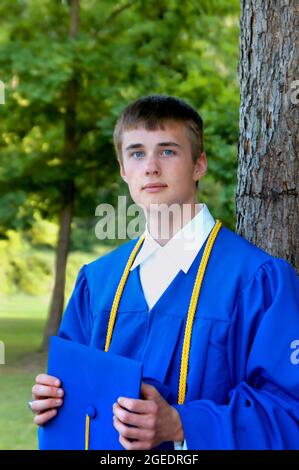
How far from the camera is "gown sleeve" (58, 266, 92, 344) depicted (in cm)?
226

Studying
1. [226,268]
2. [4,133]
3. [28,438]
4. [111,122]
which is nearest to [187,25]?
[111,122]

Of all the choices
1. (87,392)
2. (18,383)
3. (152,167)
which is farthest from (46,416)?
(18,383)

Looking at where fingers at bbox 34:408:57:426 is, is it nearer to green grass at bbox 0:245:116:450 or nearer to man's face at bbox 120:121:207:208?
man's face at bbox 120:121:207:208

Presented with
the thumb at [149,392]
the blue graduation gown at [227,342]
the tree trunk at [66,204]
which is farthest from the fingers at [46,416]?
the tree trunk at [66,204]

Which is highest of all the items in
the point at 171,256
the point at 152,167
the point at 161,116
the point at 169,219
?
the point at 161,116

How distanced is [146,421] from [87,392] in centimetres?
28

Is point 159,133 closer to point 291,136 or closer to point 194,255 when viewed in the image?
point 194,255

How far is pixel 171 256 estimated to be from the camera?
83.9 inches

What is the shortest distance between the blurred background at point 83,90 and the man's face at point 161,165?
22.8 feet

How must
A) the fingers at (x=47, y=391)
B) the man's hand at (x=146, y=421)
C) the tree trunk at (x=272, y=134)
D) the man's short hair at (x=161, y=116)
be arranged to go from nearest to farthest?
the man's hand at (x=146, y=421) < the fingers at (x=47, y=391) < the man's short hair at (x=161, y=116) < the tree trunk at (x=272, y=134)

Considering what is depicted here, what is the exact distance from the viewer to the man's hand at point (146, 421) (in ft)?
5.69

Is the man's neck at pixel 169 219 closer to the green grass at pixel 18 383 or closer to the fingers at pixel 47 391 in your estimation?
the fingers at pixel 47 391

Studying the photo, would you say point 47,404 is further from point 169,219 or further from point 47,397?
point 169,219

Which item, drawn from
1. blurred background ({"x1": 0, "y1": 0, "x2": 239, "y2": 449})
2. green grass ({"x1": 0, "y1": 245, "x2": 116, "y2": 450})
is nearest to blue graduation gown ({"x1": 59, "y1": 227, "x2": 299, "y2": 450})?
green grass ({"x1": 0, "y1": 245, "x2": 116, "y2": 450})
